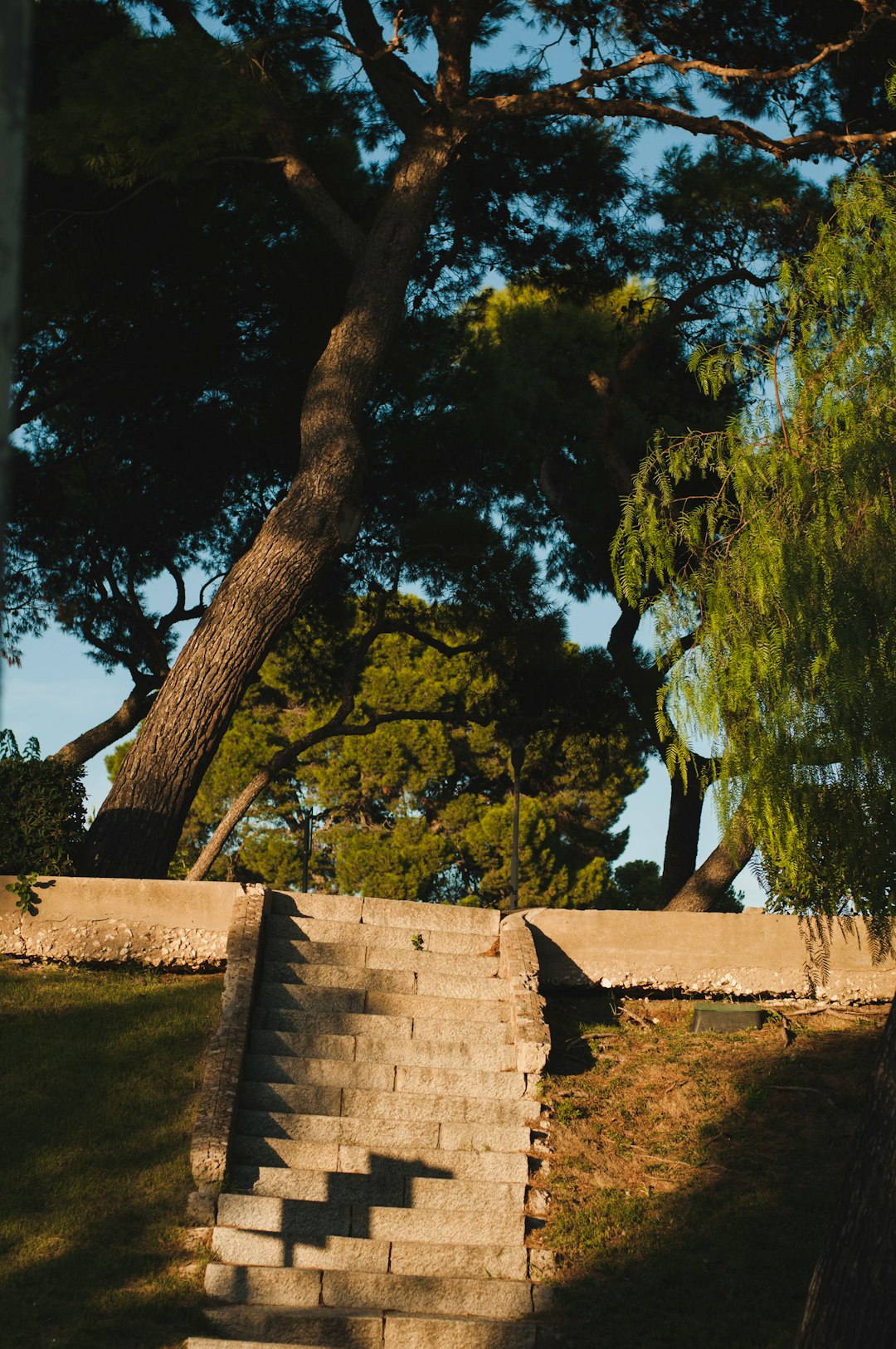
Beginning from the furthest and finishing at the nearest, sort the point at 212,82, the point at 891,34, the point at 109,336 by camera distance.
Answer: the point at 109,336, the point at 891,34, the point at 212,82

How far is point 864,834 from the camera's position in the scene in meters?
6.79

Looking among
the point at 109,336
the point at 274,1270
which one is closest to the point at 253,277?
the point at 109,336

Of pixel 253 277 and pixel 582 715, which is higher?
pixel 253 277

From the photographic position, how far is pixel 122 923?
7.59 m

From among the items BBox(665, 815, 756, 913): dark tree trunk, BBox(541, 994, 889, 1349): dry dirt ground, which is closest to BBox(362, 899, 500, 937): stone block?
Answer: BBox(541, 994, 889, 1349): dry dirt ground

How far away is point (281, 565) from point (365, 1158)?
4.68 metres

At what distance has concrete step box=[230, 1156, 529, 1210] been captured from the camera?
18.2 feet

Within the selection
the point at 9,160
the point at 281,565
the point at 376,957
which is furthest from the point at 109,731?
the point at 9,160

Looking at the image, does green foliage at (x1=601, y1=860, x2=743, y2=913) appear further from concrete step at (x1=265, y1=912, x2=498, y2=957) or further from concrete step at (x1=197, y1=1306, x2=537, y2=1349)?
concrete step at (x1=197, y1=1306, x2=537, y2=1349)

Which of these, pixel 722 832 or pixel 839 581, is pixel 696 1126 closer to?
pixel 722 832

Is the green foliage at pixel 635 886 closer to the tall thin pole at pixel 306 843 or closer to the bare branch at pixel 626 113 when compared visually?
the tall thin pole at pixel 306 843

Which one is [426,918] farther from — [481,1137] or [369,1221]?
[369,1221]

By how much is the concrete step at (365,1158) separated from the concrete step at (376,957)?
1480 mm

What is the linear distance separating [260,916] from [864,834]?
3372mm
